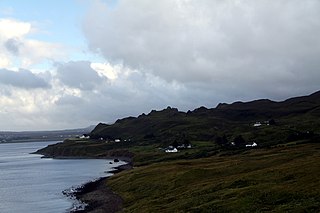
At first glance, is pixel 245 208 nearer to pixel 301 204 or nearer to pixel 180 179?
pixel 301 204

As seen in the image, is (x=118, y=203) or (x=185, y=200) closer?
(x=185, y=200)

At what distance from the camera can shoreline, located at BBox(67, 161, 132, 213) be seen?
356ft

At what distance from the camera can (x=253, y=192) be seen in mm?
76250

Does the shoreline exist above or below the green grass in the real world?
below

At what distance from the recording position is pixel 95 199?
4961 inches

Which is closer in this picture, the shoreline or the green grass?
the green grass

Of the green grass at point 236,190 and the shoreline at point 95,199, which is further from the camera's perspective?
the shoreline at point 95,199

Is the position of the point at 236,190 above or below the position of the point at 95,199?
above

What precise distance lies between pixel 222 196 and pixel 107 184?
82233 millimetres

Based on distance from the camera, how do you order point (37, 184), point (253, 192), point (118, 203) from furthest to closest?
1. point (37, 184)
2. point (118, 203)
3. point (253, 192)

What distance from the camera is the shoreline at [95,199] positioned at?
109m

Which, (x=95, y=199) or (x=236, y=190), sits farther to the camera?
(x=95, y=199)

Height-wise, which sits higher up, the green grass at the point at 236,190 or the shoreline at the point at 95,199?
the green grass at the point at 236,190

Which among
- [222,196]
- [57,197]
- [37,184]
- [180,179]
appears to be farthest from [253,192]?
[37,184]
